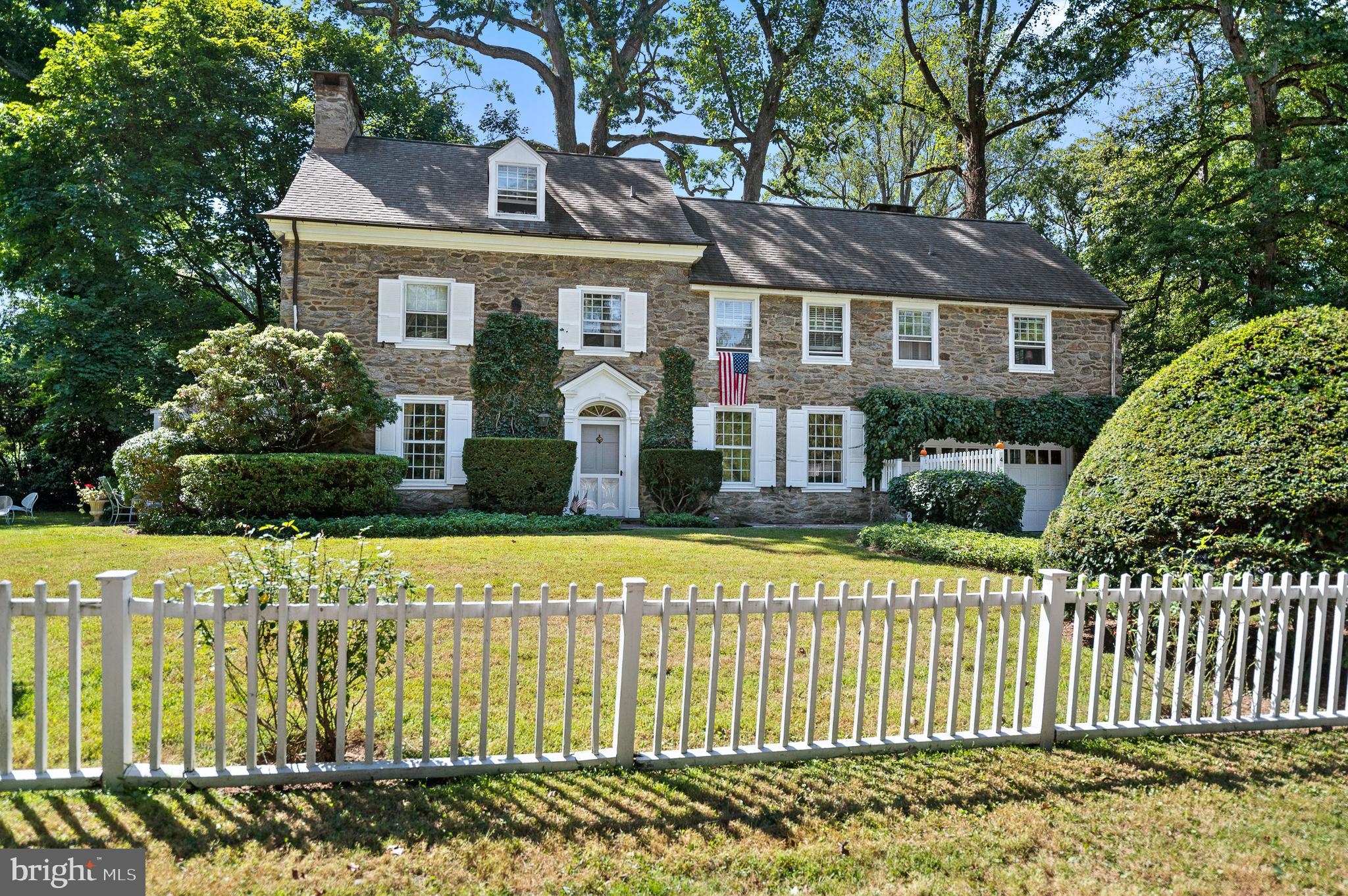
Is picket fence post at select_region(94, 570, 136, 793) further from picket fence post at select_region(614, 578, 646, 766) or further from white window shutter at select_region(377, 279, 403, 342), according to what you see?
white window shutter at select_region(377, 279, 403, 342)

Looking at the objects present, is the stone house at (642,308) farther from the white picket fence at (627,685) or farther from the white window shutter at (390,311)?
the white picket fence at (627,685)

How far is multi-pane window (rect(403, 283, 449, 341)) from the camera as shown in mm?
16734

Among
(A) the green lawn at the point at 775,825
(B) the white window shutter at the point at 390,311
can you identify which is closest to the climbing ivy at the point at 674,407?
(B) the white window shutter at the point at 390,311

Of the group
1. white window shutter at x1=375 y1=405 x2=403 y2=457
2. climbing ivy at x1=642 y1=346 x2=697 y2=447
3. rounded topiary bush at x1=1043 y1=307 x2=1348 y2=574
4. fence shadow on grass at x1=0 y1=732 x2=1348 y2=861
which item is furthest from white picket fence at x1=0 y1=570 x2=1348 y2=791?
climbing ivy at x1=642 y1=346 x2=697 y2=447

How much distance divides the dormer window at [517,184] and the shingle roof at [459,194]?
0.29 meters

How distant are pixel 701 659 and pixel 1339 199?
67.2 feet

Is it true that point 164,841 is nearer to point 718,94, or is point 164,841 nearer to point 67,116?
point 67,116

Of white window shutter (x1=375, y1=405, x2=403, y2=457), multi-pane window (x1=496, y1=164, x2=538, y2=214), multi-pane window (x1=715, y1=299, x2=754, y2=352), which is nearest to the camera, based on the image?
white window shutter (x1=375, y1=405, x2=403, y2=457)

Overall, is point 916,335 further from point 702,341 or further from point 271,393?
point 271,393

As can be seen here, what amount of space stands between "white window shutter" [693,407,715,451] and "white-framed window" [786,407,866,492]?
181 centimetres

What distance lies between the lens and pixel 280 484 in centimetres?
1317

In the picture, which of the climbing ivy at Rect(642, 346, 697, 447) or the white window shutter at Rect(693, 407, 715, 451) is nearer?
the climbing ivy at Rect(642, 346, 697, 447)

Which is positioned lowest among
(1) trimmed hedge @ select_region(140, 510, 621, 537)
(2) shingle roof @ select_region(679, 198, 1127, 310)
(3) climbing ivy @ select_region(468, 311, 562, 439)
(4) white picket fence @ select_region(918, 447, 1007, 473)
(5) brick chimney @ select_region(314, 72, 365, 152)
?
(1) trimmed hedge @ select_region(140, 510, 621, 537)

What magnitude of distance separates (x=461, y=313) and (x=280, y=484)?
17.3 feet
